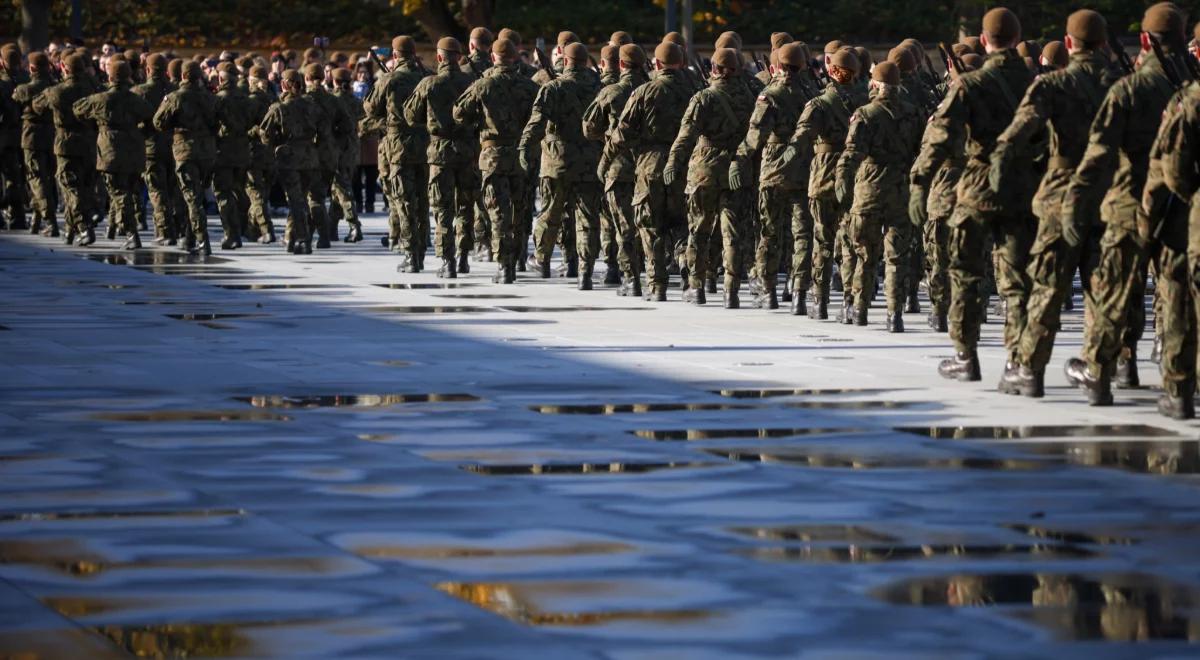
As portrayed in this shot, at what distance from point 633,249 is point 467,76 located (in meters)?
2.90

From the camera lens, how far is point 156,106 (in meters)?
30.1

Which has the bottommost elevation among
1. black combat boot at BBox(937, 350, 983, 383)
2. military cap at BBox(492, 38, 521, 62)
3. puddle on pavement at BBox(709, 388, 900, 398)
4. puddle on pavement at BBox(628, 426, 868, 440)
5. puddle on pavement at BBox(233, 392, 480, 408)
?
puddle on pavement at BBox(233, 392, 480, 408)

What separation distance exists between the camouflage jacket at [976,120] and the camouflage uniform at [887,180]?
3627mm

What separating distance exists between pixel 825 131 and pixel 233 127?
10825 mm

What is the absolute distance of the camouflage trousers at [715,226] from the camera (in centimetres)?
2198

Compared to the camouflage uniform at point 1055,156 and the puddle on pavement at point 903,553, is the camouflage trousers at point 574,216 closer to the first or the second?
the camouflage uniform at point 1055,156

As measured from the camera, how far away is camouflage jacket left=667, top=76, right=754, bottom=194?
21.7m

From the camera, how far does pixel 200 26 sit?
64562mm

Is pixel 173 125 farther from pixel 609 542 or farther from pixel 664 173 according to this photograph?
pixel 609 542

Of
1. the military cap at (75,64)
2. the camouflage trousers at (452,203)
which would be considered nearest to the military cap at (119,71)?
the military cap at (75,64)

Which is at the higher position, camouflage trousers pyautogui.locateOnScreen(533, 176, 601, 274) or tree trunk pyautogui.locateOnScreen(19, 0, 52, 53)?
tree trunk pyautogui.locateOnScreen(19, 0, 52, 53)

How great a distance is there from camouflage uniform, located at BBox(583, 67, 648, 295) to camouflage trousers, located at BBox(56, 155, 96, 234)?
30.9 feet

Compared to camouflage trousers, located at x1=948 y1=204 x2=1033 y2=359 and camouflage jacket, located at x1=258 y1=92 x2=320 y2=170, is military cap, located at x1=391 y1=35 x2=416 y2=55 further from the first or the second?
camouflage trousers, located at x1=948 y1=204 x2=1033 y2=359

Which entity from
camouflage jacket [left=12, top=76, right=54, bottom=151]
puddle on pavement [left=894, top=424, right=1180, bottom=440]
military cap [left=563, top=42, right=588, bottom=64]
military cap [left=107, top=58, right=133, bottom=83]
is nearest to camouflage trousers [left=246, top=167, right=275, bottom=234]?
military cap [left=107, top=58, right=133, bottom=83]
